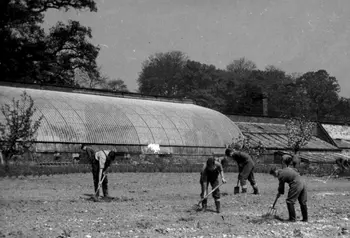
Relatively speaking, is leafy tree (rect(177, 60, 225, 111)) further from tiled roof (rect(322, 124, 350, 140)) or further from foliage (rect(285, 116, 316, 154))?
foliage (rect(285, 116, 316, 154))

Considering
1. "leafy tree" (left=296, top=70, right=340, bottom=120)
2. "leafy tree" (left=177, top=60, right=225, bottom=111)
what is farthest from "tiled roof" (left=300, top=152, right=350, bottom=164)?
"leafy tree" (left=296, top=70, right=340, bottom=120)

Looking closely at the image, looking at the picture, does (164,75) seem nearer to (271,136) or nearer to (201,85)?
(201,85)

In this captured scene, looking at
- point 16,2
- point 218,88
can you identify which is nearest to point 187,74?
point 218,88

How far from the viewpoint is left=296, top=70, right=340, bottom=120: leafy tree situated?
90.6 metres

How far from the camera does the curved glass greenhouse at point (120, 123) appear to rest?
3059 centimetres

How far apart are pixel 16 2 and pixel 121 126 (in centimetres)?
2436

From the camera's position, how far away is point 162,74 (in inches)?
3856

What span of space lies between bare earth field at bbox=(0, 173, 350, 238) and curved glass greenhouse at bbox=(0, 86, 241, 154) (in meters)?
8.95

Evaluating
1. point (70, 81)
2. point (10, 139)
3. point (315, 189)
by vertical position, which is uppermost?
point (70, 81)

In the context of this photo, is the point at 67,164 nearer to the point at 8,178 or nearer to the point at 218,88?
the point at 8,178

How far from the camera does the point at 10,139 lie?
24547 mm

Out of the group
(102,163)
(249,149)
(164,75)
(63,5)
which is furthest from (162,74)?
(102,163)

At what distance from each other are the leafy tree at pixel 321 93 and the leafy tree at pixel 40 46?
4642 cm

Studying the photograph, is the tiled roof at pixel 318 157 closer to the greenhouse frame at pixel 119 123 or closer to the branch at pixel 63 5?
the greenhouse frame at pixel 119 123
